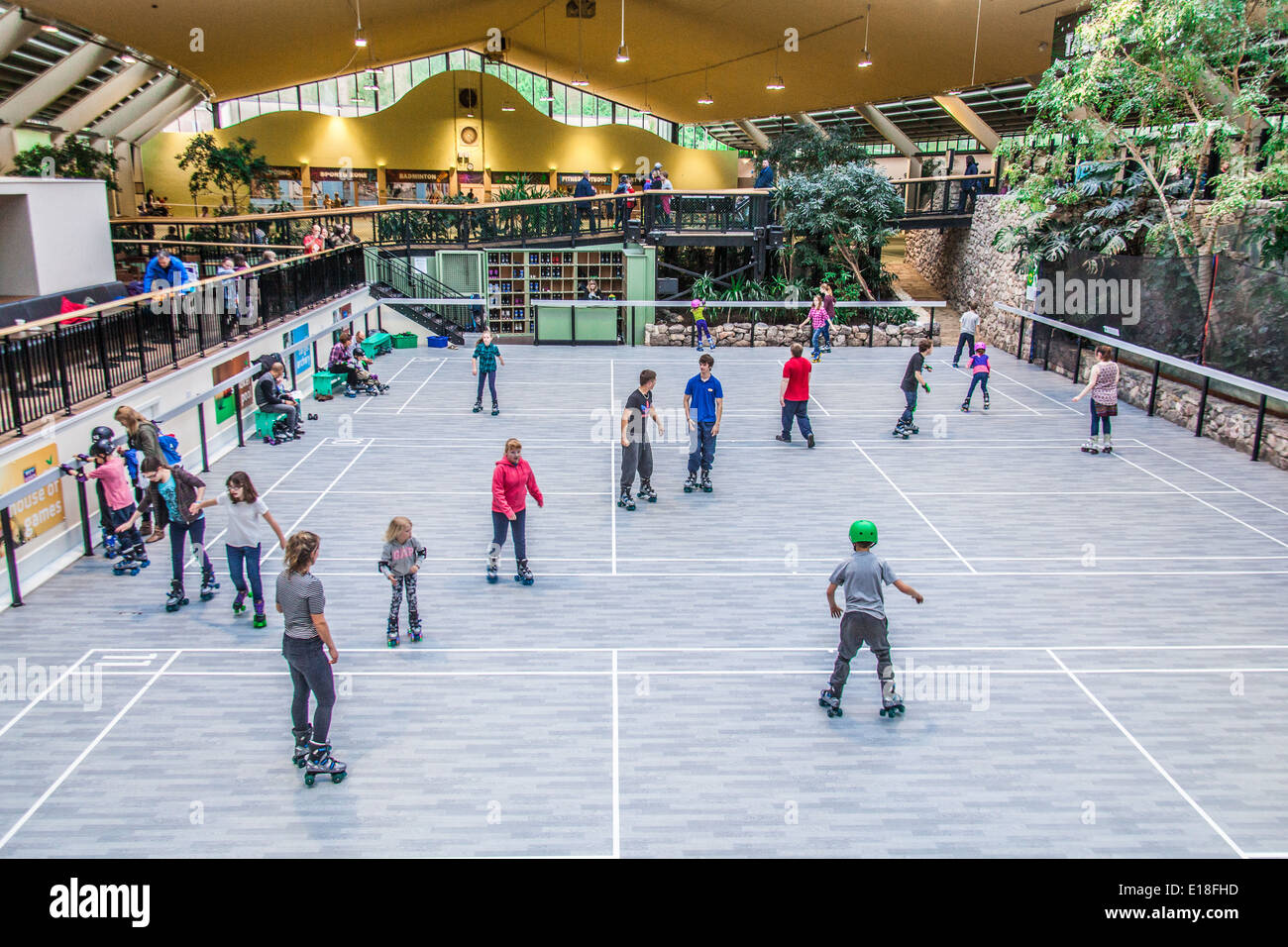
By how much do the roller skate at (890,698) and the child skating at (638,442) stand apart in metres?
4.58

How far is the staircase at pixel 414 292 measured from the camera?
74.1ft

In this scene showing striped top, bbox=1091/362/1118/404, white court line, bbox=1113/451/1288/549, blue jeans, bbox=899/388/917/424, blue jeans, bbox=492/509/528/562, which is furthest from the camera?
blue jeans, bbox=899/388/917/424

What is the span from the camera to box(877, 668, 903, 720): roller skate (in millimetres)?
6754

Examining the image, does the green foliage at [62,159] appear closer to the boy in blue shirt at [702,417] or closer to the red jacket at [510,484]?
the boy in blue shirt at [702,417]

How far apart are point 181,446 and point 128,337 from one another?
5.77 feet

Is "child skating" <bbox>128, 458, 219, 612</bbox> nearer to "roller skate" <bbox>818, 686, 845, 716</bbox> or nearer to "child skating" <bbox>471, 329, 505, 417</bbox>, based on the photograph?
"roller skate" <bbox>818, 686, 845, 716</bbox>

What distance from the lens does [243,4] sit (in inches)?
825

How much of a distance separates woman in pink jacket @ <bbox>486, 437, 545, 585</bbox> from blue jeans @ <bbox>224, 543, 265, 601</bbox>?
212 centimetres

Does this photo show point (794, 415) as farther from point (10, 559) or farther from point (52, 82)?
point (52, 82)

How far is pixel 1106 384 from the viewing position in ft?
42.8

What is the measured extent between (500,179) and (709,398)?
105ft

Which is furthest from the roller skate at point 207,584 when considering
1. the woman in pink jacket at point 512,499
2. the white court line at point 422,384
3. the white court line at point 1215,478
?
the white court line at point 1215,478

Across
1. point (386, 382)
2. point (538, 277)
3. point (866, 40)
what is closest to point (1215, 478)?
point (386, 382)

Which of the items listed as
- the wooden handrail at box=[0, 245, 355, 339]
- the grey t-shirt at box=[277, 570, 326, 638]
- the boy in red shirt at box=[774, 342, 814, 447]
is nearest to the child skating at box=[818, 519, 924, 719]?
the grey t-shirt at box=[277, 570, 326, 638]
